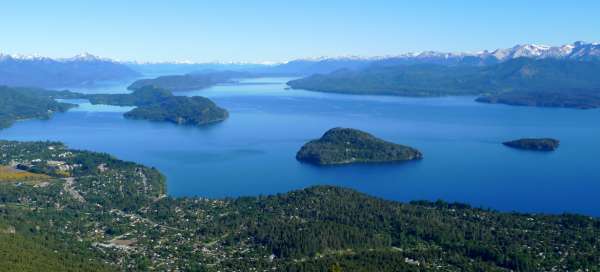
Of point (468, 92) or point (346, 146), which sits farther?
point (468, 92)

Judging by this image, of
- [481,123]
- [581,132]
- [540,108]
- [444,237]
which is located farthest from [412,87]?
[444,237]

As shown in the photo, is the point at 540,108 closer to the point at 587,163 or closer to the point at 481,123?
the point at 481,123

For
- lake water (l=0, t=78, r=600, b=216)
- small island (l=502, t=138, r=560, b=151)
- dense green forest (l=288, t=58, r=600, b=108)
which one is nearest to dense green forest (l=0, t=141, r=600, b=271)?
lake water (l=0, t=78, r=600, b=216)

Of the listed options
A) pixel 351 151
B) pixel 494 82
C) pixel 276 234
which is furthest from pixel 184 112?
pixel 494 82

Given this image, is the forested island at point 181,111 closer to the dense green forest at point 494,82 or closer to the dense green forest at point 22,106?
the dense green forest at point 22,106

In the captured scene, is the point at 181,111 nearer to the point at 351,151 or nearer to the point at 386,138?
the point at 386,138

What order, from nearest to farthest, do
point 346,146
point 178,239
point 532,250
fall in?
point 532,250 < point 178,239 < point 346,146

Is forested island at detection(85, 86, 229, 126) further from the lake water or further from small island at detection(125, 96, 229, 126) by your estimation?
the lake water

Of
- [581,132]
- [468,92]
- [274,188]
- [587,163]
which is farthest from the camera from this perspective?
[468,92]
